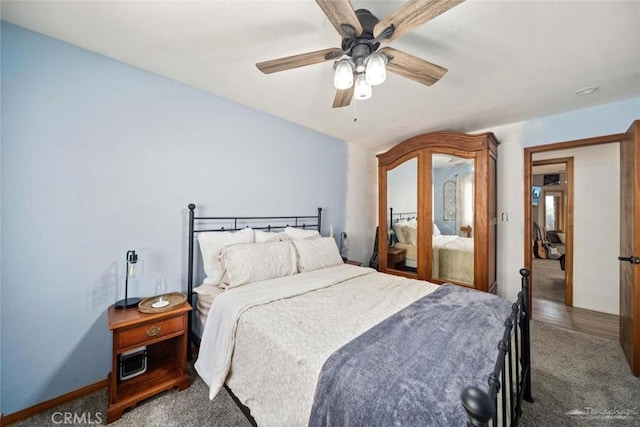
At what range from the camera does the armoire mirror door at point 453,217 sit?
287cm

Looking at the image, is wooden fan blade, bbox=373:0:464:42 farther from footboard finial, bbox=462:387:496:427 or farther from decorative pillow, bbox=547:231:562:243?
decorative pillow, bbox=547:231:562:243

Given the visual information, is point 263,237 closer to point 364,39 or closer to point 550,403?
point 364,39

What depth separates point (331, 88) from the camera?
2.25 meters

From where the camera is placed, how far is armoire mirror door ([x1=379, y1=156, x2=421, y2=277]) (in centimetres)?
327

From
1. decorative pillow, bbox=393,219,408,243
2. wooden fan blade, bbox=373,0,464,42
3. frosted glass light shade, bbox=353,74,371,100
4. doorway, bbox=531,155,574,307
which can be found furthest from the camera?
doorway, bbox=531,155,574,307

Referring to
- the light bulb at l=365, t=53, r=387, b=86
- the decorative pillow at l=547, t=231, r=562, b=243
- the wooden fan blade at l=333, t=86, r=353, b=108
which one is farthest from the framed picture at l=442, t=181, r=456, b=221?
the decorative pillow at l=547, t=231, r=562, b=243

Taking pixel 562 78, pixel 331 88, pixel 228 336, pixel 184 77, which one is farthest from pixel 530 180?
pixel 184 77

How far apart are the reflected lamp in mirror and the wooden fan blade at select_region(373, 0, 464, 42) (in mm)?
2167

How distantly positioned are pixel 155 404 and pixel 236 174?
197 centimetres

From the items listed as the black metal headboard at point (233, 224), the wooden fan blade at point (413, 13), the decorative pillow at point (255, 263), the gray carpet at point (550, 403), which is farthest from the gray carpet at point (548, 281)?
the wooden fan blade at point (413, 13)

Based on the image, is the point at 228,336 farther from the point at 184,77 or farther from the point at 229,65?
the point at 184,77

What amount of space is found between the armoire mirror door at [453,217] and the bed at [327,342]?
1032 mm

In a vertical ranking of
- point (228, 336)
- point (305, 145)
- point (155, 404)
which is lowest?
point (155, 404)

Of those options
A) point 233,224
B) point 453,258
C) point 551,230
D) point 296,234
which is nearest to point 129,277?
point 233,224
